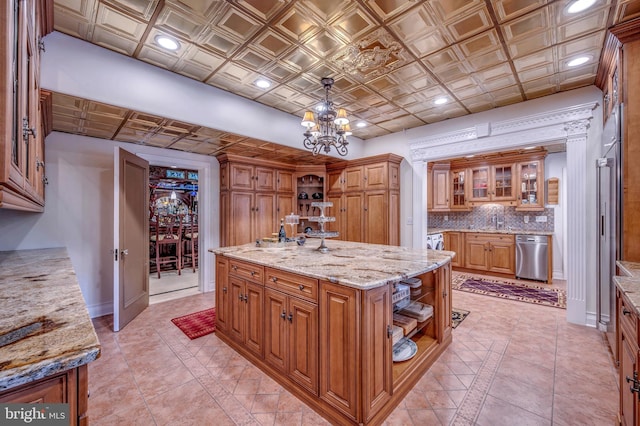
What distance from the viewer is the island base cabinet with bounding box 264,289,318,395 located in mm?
1850

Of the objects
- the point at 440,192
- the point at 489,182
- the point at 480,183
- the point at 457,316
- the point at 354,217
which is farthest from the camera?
the point at 440,192

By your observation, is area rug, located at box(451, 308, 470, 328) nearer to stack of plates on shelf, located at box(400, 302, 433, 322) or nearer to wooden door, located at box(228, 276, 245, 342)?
stack of plates on shelf, located at box(400, 302, 433, 322)

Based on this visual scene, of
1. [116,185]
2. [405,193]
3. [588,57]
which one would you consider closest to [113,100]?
[116,185]

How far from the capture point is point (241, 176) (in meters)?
4.68

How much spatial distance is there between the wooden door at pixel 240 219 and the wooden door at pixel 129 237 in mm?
1204

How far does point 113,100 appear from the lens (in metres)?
2.56

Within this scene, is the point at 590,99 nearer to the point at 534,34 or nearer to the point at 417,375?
the point at 534,34

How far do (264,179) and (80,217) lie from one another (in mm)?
2665

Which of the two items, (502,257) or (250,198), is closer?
(250,198)

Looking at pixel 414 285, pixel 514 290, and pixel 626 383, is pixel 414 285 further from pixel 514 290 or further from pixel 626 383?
pixel 514 290

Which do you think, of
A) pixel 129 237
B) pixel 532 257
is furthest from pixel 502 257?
pixel 129 237

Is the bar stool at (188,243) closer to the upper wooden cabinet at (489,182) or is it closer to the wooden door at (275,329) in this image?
the wooden door at (275,329)

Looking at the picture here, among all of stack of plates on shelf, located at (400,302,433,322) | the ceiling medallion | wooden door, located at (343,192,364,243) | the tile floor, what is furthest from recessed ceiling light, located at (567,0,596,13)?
wooden door, located at (343,192,364,243)

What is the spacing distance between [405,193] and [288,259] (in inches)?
131
